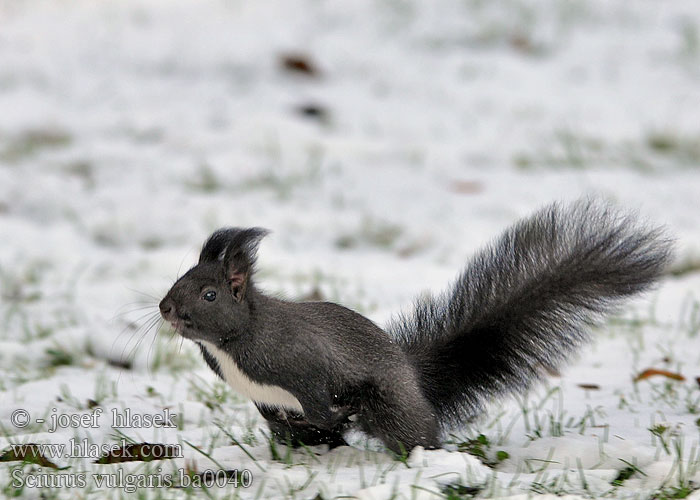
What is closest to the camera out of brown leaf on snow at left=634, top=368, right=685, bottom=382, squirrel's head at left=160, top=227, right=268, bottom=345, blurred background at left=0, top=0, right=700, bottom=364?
squirrel's head at left=160, top=227, right=268, bottom=345

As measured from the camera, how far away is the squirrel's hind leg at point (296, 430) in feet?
7.57

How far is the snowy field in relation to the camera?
2.30m

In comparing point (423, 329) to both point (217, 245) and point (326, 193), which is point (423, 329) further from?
point (326, 193)

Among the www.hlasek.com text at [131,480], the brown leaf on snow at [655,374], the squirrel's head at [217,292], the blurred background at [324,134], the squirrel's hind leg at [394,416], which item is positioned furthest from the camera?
the blurred background at [324,134]

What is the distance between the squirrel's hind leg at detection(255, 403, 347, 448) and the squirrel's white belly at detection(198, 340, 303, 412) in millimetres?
73

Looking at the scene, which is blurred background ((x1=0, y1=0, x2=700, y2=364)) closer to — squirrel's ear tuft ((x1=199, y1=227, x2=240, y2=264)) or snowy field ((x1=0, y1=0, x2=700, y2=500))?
snowy field ((x1=0, y1=0, x2=700, y2=500))

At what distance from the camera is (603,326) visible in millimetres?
2445

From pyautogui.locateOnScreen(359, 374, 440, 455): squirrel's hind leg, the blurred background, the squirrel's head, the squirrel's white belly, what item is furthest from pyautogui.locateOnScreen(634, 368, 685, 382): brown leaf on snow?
the squirrel's head

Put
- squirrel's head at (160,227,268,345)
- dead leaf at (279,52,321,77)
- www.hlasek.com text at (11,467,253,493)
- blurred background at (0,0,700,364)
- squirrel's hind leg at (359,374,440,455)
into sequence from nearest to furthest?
www.hlasek.com text at (11,467,253,493) < squirrel's head at (160,227,268,345) < squirrel's hind leg at (359,374,440,455) < blurred background at (0,0,700,364) < dead leaf at (279,52,321,77)

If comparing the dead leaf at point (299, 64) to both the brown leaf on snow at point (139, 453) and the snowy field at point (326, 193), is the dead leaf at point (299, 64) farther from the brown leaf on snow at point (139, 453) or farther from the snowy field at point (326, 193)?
the brown leaf on snow at point (139, 453)

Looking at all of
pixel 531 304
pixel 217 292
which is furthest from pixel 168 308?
pixel 531 304

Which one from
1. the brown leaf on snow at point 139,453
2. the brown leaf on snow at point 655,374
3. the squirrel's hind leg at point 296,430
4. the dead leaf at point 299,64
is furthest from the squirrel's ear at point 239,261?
the dead leaf at point 299,64

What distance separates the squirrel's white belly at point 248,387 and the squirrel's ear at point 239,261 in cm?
13

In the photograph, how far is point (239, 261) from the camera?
2227 mm
